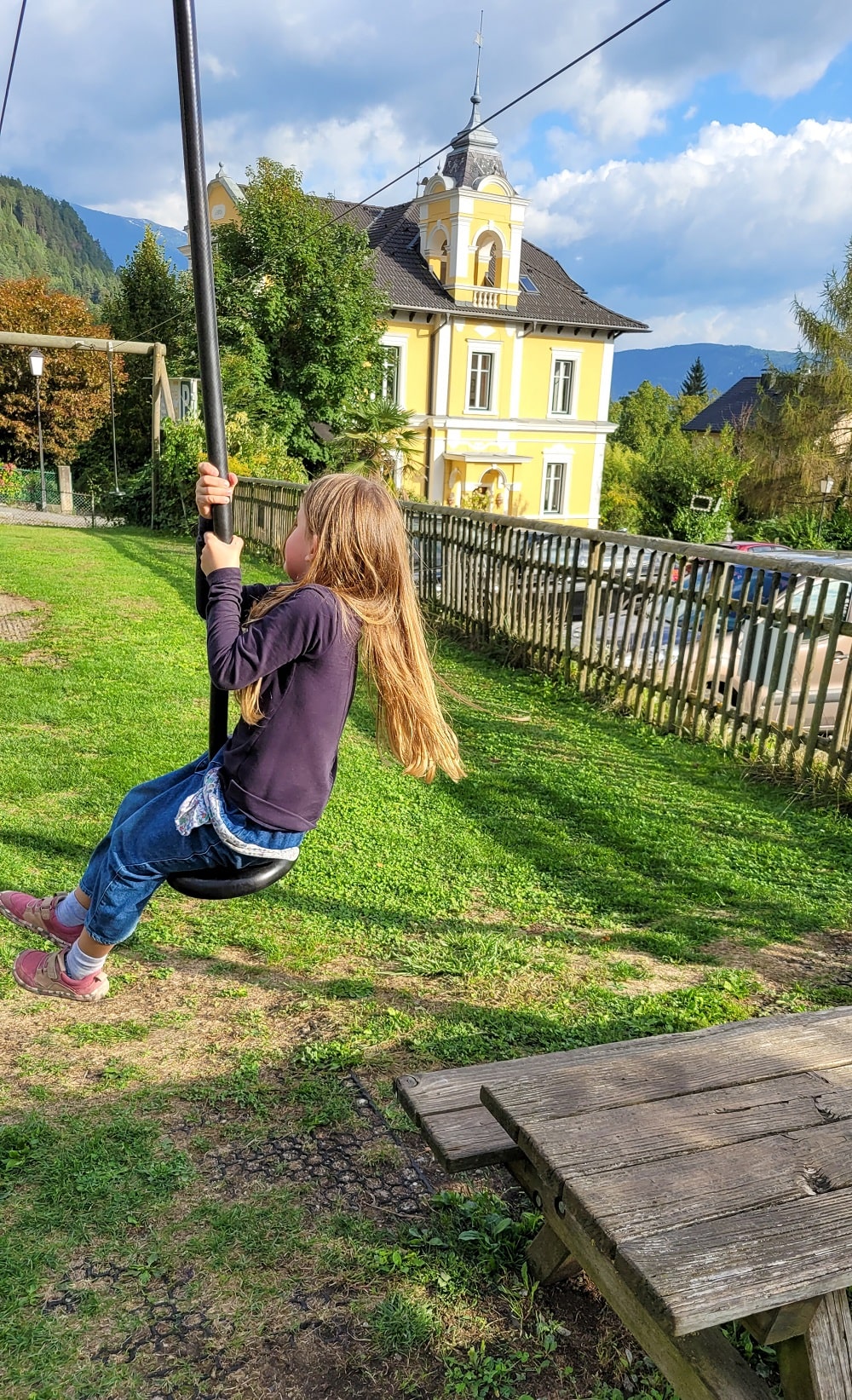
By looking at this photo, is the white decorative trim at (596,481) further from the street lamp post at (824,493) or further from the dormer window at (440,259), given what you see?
the dormer window at (440,259)

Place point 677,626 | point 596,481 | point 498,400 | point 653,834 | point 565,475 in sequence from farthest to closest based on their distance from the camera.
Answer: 1. point 596,481
2. point 565,475
3. point 498,400
4. point 677,626
5. point 653,834

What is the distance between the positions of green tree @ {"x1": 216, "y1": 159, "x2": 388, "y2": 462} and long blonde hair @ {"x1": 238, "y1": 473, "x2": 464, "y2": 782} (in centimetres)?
2586

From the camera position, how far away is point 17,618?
1005 centimetres

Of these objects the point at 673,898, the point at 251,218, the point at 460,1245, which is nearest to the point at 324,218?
the point at 251,218

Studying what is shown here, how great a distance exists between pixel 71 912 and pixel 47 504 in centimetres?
3052

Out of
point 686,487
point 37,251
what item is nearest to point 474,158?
point 686,487

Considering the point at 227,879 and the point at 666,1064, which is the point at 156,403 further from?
the point at 666,1064

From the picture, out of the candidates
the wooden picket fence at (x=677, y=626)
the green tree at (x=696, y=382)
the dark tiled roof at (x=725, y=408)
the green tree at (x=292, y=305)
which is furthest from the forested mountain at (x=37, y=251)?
the wooden picket fence at (x=677, y=626)

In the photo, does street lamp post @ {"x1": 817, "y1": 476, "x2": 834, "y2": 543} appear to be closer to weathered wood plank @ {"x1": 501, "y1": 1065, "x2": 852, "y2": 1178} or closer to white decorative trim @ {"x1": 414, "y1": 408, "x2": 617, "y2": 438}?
white decorative trim @ {"x1": 414, "y1": 408, "x2": 617, "y2": 438}

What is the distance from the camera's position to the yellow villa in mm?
33812

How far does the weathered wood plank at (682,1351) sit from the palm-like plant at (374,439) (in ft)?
89.0

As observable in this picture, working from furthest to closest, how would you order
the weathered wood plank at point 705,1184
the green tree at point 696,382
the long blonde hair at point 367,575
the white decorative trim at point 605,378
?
the green tree at point 696,382 → the white decorative trim at point 605,378 → the long blonde hair at point 367,575 → the weathered wood plank at point 705,1184

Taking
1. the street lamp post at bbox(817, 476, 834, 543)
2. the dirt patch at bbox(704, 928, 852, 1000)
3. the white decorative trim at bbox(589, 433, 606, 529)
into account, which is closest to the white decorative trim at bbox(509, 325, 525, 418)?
the white decorative trim at bbox(589, 433, 606, 529)

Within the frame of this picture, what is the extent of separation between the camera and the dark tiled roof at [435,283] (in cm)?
3356
